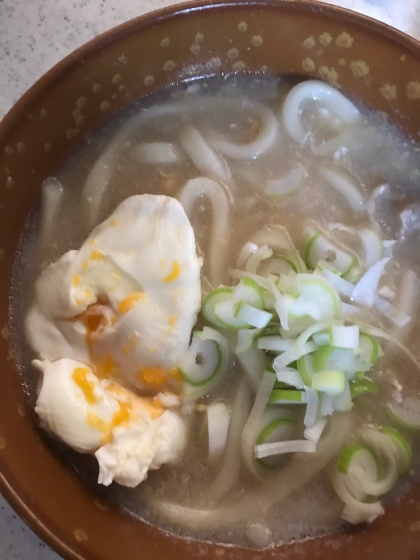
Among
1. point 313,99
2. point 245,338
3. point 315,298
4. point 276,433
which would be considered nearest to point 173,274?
point 245,338

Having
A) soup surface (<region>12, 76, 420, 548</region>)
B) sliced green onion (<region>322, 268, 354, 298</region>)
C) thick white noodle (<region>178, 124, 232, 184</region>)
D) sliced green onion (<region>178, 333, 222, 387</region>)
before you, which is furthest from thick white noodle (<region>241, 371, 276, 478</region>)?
thick white noodle (<region>178, 124, 232, 184</region>)

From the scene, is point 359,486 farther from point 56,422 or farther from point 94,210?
point 94,210

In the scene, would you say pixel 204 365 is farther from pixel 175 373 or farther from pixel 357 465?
pixel 357 465

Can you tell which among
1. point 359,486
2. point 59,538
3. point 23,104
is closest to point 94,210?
point 23,104

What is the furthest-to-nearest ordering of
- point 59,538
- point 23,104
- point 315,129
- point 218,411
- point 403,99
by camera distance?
point 315,129
point 403,99
point 218,411
point 23,104
point 59,538

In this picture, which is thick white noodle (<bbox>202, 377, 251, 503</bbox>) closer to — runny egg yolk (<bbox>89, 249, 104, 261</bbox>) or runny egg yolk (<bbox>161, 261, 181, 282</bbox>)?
runny egg yolk (<bbox>161, 261, 181, 282</bbox>)

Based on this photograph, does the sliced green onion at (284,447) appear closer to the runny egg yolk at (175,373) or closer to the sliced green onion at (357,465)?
the sliced green onion at (357,465)

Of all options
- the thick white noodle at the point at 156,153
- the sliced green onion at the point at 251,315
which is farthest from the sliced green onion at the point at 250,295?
the thick white noodle at the point at 156,153
